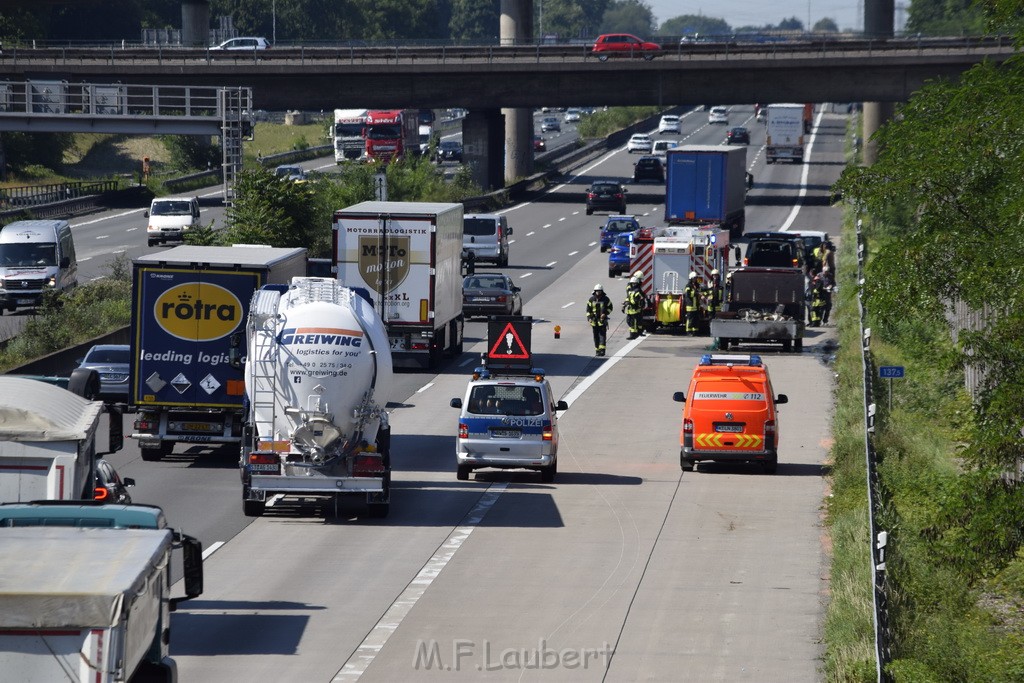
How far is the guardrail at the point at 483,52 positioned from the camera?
277 ft

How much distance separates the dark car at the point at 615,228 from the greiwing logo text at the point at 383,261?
32186mm

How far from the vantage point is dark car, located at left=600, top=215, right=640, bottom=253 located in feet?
226

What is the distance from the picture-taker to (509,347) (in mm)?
32281

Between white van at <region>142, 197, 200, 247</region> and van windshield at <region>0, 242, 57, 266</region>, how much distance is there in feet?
51.1

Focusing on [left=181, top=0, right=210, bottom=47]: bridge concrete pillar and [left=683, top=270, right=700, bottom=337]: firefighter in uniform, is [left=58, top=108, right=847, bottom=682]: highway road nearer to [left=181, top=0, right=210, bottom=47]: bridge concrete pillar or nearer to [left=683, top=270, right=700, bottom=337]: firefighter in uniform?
[left=683, top=270, right=700, bottom=337]: firefighter in uniform

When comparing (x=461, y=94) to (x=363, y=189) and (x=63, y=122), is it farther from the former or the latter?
(x=363, y=189)

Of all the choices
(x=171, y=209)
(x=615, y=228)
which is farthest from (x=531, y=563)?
(x=615, y=228)

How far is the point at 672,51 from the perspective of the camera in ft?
283

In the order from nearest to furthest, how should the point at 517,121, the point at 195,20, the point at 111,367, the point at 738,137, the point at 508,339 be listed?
the point at 508,339 < the point at 111,367 < the point at 517,121 < the point at 195,20 < the point at 738,137

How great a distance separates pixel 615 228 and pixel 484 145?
82.4 feet

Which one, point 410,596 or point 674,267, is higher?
point 674,267

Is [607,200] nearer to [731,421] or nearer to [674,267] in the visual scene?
[674,267]

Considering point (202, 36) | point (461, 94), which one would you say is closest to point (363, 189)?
point (461, 94)

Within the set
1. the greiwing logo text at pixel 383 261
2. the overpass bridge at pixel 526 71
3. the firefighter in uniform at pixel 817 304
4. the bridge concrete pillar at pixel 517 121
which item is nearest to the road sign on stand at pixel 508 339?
the greiwing logo text at pixel 383 261
